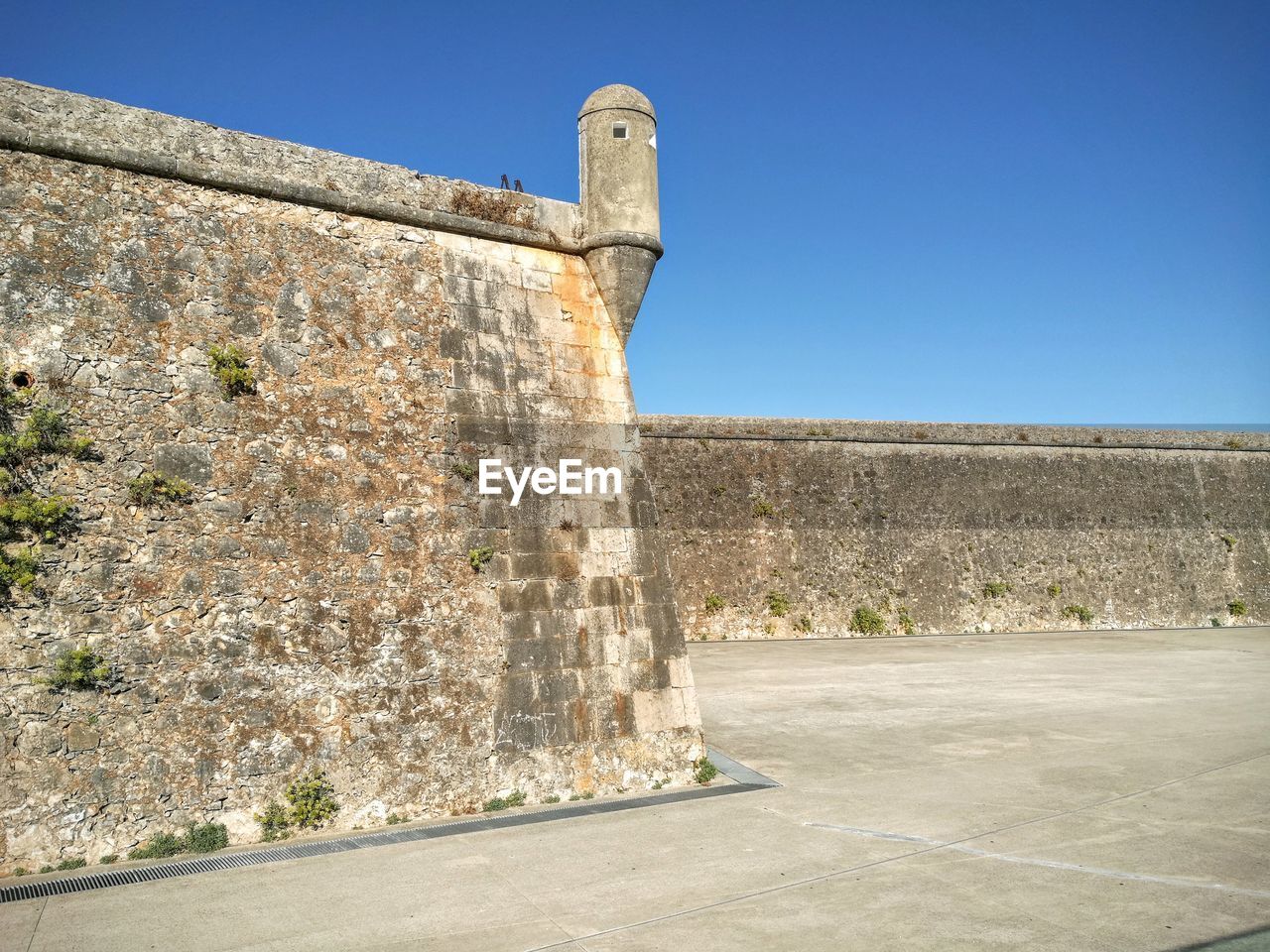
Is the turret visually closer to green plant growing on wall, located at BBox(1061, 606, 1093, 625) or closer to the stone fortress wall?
the stone fortress wall

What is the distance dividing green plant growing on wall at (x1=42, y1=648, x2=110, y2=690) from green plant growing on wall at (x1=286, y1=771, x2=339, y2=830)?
1.51m

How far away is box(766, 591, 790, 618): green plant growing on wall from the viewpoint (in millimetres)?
20031

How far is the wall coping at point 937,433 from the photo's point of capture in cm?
2066

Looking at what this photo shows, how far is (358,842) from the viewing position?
20.7ft

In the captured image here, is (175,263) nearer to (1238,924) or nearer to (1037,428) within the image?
(1238,924)

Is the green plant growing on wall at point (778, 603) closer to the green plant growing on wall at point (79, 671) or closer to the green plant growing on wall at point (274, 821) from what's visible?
the green plant growing on wall at point (274, 821)

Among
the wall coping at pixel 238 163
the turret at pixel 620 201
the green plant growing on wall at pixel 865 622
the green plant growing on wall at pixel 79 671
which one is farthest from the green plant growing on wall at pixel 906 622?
the green plant growing on wall at pixel 79 671

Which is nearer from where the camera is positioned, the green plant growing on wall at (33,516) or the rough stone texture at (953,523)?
the green plant growing on wall at (33,516)

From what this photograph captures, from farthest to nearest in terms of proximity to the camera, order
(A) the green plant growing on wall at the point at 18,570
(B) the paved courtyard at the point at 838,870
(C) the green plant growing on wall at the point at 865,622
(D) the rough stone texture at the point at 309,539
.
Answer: (C) the green plant growing on wall at the point at 865,622
(D) the rough stone texture at the point at 309,539
(A) the green plant growing on wall at the point at 18,570
(B) the paved courtyard at the point at 838,870

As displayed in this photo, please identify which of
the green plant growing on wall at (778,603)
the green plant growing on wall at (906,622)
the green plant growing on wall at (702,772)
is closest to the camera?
the green plant growing on wall at (702,772)

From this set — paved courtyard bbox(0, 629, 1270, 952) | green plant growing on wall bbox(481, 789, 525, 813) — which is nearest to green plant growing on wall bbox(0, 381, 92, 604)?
paved courtyard bbox(0, 629, 1270, 952)

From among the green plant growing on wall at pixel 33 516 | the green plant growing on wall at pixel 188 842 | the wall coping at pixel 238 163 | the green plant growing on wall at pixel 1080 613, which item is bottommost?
the green plant growing on wall at pixel 188 842

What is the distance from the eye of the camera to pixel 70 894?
5.22 m

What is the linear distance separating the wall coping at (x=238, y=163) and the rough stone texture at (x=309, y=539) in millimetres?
97
